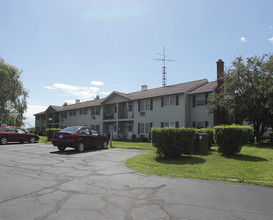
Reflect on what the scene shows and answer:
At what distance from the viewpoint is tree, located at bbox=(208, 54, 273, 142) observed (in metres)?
18.8

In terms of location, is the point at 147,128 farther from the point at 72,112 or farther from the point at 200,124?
the point at 72,112

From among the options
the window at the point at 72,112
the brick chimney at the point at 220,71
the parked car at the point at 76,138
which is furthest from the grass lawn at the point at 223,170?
the window at the point at 72,112

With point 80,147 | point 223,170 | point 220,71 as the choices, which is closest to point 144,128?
point 220,71

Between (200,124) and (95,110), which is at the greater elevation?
(95,110)

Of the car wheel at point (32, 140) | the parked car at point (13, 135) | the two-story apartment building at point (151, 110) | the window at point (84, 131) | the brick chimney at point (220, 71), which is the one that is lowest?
the car wheel at point (32, 140)

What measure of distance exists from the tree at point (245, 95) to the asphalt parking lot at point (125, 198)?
1462 centimetres

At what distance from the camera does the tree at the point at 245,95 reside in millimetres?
18781

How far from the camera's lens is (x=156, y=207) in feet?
13.9

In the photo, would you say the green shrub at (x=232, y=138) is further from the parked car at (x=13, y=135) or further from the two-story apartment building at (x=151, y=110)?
the parked car at (x=13, y=135)

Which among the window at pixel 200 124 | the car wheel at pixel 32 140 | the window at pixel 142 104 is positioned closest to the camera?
the car wheel at pixel 32 140

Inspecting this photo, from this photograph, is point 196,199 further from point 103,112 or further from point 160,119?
point 103,112

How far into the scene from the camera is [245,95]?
769 inches

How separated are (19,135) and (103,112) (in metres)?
14.0

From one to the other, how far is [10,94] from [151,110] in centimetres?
2139
